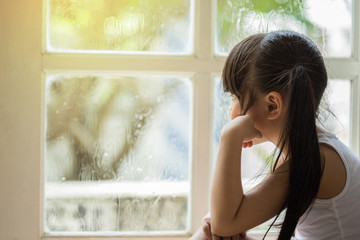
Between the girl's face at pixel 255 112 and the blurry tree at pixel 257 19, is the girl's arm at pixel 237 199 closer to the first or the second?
the girl's face at pixel 255 112

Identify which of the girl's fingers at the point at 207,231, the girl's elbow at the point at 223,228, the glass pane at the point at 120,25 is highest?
the glass pane at the point at 120,25

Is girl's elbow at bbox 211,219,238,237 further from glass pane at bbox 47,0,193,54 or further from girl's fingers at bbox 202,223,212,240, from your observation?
glass pane at bbox 47,0,193,54

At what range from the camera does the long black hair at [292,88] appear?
0.87 metres

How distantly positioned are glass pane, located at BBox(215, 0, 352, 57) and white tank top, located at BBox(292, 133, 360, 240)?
0.39 metres

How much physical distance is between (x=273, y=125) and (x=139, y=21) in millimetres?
443

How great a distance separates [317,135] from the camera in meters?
0.92

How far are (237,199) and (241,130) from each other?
134 millimetres

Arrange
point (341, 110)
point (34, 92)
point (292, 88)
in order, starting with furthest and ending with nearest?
point (341, 110)
point (34, 92)
point (292, 88)

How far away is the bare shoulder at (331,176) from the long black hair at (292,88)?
19 mm

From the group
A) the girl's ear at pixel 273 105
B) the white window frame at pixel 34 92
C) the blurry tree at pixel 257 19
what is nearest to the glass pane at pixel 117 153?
the white window frame at pixel 34 92

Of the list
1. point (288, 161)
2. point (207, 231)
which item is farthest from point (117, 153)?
point (288, 161)

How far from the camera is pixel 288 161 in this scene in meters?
0.90

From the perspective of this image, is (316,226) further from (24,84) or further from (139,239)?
(24,84)

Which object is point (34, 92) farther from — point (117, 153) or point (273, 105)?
point (273, 105)
